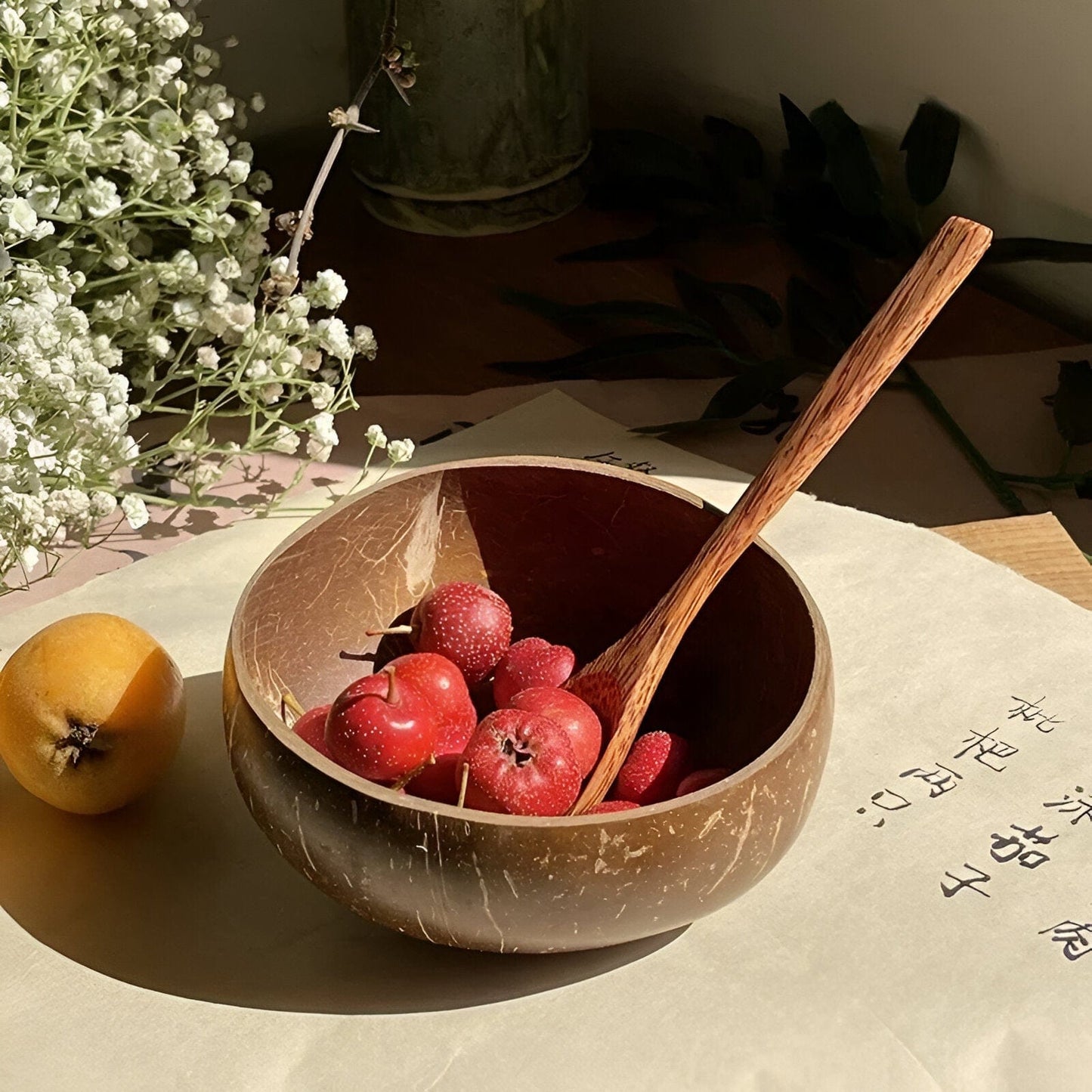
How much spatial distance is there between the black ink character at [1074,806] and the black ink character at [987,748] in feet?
0.08

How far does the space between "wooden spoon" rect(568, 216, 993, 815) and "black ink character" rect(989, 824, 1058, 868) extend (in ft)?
0.46

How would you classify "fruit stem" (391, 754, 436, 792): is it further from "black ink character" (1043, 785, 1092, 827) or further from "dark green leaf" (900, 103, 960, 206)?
"dark green leaf" (900, 103, 960, 206)

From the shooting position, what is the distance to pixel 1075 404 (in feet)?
2.79

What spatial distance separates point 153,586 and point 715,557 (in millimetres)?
289

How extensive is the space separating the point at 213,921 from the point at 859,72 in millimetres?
827

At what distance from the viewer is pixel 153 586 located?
0.68 m

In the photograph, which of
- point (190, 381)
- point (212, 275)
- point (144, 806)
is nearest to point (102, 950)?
point (144, 806)

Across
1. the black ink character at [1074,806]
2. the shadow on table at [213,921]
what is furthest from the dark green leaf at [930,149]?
the shadow on table at [213,921]

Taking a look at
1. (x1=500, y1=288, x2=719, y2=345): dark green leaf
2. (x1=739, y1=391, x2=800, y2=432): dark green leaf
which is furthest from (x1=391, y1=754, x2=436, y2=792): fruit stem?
(x1=500, y1=288, x2=719, y2=345): dark green leaf

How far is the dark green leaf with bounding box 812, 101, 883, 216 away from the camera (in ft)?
3.36

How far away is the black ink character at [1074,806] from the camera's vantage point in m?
0.55

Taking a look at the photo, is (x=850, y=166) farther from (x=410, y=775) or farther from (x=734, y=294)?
(x=410, y=775)

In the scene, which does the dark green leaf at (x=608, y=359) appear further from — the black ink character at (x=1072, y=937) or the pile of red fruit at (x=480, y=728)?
the black ink character at (x=1072, y=937)

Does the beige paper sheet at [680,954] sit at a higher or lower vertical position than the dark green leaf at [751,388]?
lower
